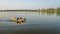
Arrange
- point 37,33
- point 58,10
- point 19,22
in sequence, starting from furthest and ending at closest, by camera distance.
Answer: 1. point 58,10
2. point 19,22
3. point 37,33

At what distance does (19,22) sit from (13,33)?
6313mm

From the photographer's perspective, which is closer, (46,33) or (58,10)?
(46,33)

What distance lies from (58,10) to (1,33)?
4953 cm

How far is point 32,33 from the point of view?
13.3 meters

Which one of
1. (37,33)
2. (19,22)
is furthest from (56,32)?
(19,22)

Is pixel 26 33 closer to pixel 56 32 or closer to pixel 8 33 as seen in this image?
pixel 8 33

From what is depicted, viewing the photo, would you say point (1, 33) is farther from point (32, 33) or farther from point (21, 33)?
point (32, 33)

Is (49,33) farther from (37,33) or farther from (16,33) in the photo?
(16,33)

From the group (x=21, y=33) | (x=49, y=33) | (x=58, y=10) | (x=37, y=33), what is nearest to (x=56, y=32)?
(x=49, y=33)

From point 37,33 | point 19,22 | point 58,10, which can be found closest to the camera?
point 37,33

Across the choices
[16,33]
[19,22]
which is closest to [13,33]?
[16,33]

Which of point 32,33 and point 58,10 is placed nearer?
point 32,33

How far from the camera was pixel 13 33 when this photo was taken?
44.3 feet

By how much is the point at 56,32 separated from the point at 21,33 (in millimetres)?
2971
